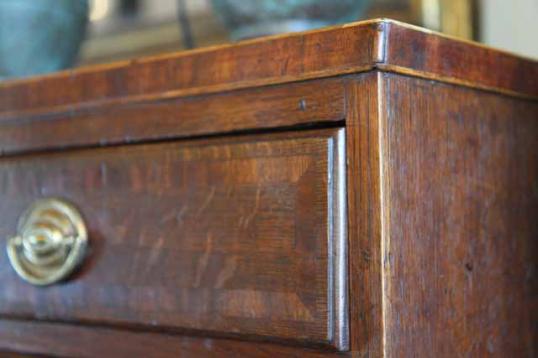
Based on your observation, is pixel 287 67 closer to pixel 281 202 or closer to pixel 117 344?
pixel 281 202

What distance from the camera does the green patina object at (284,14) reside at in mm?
694

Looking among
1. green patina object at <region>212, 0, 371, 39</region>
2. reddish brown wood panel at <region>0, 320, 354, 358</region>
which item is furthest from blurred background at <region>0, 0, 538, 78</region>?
reddish brown wood panel at <region>0, 320, 354, 358</region>

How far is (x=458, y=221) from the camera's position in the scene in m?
0.54

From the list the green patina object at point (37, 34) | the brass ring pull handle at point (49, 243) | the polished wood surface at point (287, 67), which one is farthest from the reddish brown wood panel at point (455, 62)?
the green patina object at point (37, 34)

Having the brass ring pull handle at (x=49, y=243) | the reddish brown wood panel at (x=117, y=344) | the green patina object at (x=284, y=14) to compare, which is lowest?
the reddish brown wood panel at (x=117, y=344)

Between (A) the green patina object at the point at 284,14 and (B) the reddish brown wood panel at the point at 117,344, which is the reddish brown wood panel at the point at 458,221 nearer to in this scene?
(B) the reddish brown wood panel at the point at 117,344

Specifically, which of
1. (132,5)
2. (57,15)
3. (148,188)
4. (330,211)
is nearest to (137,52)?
(132,5)

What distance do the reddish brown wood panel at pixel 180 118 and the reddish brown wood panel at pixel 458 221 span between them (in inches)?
2.0

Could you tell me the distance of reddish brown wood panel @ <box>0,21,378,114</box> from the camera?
1.63 feet

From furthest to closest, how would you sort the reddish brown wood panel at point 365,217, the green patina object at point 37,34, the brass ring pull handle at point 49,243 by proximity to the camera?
the green patina object at point 37,34
the brass ring pull handle at point 49,243
the reddish brown wood panel at point 365,217

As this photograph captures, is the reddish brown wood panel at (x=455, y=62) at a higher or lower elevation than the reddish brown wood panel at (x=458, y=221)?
higher

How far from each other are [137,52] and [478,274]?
69 cm

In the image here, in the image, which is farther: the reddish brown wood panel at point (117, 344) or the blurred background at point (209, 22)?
the blurred background at point (209, 22)

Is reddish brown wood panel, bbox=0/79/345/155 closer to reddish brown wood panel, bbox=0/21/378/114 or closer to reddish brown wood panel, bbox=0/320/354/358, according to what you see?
reddish brown wood panel, bbox=0/21/378/114
